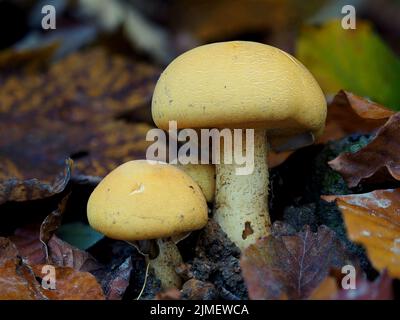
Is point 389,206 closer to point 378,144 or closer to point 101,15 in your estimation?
point 378,144

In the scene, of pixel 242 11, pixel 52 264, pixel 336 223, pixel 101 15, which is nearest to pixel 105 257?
pixel 52 264

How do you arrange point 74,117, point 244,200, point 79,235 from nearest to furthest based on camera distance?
point 244,200
point 79,235
point 74,117

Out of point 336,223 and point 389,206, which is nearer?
point 389,206

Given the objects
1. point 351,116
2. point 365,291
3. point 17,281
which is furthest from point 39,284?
point 351,116

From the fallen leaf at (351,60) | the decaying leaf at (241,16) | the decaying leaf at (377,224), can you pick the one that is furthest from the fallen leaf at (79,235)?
the decaying leaf at (241,16)

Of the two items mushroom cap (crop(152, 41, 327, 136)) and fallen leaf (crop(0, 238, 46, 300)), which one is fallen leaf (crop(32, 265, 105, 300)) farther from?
mushroom cap (crop(152, 41, 327, 136))

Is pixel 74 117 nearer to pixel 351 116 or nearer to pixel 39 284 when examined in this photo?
pixel 351 116

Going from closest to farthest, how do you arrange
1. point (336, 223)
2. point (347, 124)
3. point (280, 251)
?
1. point (280, 251)
2. point (336, 223)
3. point (347, 124)
